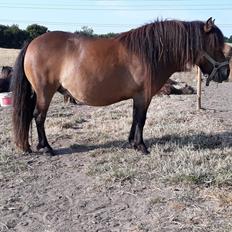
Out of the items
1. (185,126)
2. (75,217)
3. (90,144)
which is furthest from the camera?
(185,126)

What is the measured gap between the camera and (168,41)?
601 centimetres

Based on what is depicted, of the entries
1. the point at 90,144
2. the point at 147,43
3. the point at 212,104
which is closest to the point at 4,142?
the point at 90,144

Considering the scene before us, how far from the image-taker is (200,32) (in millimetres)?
6023

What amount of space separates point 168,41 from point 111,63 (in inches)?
33.6

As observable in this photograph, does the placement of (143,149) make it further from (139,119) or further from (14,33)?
(14,33)

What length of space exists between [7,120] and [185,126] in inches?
144

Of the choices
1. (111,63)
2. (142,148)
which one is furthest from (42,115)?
(142,148)

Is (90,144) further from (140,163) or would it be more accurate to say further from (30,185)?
(30,185)

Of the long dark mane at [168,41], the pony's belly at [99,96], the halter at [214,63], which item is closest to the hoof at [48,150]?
the pony's belly at [99,96]

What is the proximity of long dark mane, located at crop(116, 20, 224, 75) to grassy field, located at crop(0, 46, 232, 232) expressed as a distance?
1247 mm

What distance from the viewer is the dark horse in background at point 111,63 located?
5969mm

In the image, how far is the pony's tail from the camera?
608cm

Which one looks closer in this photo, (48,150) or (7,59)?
(48,150)

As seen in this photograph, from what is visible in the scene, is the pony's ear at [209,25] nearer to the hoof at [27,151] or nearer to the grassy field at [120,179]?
the grassy field at [120,179]
